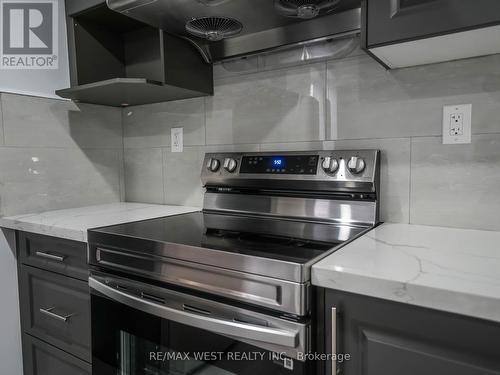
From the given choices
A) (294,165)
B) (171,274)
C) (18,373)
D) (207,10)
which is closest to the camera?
(171,274)

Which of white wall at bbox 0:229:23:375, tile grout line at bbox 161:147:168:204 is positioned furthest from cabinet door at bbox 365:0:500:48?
white wall at bbox 0:229:23:375

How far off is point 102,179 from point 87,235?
2.35 ft

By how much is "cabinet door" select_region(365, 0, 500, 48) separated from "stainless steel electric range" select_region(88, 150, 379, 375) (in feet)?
1.25

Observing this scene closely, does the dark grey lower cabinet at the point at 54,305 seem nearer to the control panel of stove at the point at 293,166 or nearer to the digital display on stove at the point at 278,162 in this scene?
the control panel of stove at the point at 293,166

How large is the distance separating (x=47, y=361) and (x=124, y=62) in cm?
133

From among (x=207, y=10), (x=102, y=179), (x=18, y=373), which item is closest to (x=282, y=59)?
(x=207, y=10)

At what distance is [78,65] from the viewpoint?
5.03 ft

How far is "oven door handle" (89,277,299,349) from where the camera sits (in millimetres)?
771

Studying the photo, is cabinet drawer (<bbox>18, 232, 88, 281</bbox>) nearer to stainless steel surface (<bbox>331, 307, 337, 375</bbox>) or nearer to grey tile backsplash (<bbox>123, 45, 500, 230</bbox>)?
grey tile backsplash (<bbox>123, 45, 500, 230</bbox>)

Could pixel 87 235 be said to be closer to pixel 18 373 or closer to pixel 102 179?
pixel 102 179

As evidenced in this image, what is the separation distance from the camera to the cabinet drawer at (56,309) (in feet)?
4.12

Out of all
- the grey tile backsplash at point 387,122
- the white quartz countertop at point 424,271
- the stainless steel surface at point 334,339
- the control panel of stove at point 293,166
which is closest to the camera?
the white quartz countertop at point 424,271

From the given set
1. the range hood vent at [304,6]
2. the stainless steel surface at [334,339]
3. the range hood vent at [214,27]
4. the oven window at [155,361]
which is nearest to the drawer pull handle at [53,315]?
the oven window at [155,361]

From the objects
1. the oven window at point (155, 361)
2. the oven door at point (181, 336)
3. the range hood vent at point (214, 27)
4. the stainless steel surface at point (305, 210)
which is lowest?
the oven window at point (155, 361)
